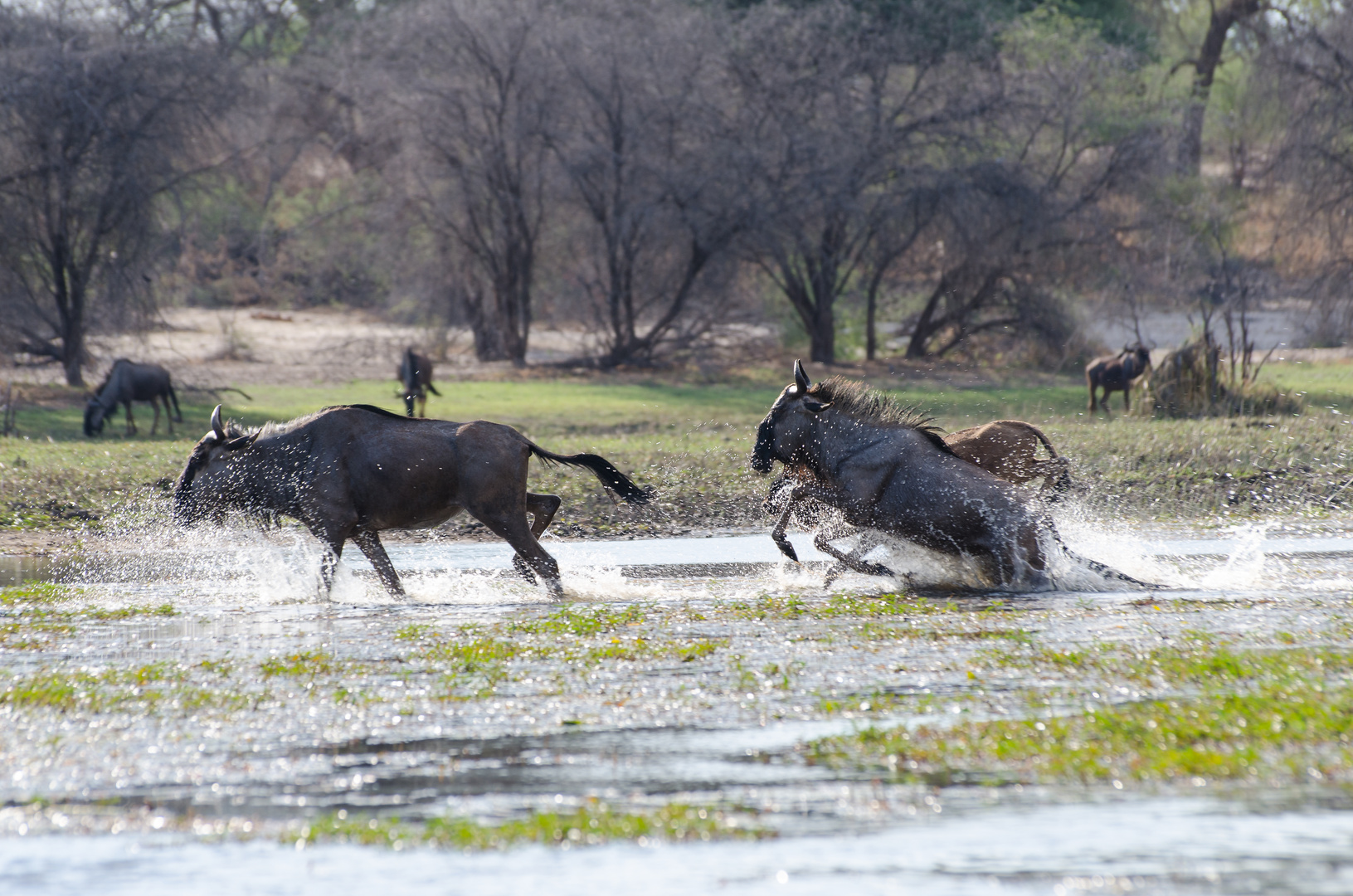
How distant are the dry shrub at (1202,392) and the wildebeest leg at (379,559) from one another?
14066mm

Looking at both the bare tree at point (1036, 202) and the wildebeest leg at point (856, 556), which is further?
the bare tree at point (1036, 202)

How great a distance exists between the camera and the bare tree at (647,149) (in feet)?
105

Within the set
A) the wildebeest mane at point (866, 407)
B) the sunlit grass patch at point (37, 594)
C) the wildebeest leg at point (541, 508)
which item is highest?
the wildebeest mane at point (866, 407)

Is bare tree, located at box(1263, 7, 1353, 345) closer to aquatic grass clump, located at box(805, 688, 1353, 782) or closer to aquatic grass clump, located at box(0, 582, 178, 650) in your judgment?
aquatic grass clump, located at box(805, 688, 1353, 782)

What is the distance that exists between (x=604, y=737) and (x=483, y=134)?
1121 inches

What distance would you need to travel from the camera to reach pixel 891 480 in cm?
1003

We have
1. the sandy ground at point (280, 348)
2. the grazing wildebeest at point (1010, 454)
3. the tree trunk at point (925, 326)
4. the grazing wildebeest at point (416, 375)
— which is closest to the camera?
the grazing wildebeest at point (1010, 454)

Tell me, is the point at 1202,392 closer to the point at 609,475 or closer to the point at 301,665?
the point at 609,475

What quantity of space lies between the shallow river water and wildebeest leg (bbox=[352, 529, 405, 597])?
0.43 feet

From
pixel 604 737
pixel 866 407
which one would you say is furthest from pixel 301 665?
pixel 866 407

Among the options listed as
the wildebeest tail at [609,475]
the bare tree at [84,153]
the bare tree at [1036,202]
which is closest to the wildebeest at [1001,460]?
the wildebeest tail at [609,475]

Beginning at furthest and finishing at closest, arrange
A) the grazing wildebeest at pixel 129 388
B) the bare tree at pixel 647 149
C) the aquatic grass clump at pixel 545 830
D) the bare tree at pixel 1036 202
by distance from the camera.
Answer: the bare tree at pixel 1036 202 < the bare tree at pixel 647 149 < the grazing wildebeest at pixel 129 388 < the aquatic grass clump at pixel 545 830

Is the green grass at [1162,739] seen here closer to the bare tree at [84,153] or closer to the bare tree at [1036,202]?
the bare tree at [84,153]

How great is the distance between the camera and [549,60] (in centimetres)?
3244
